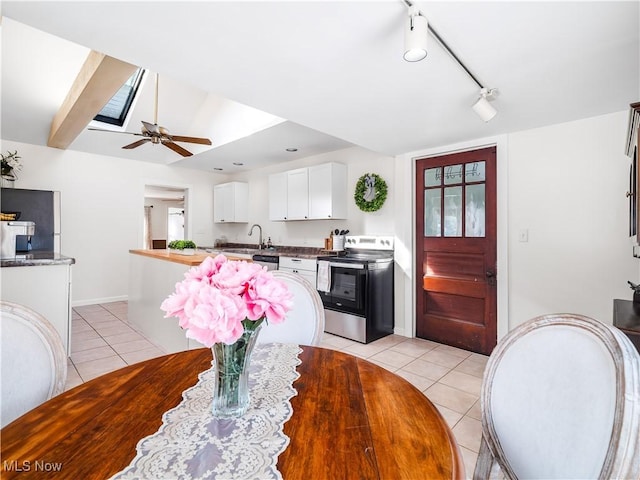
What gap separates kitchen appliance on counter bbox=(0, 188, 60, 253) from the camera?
159 inches

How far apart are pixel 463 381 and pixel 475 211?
5.45 feet

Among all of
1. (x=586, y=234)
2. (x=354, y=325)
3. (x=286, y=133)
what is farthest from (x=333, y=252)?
(x=586, y=234)

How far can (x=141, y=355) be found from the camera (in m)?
3.04

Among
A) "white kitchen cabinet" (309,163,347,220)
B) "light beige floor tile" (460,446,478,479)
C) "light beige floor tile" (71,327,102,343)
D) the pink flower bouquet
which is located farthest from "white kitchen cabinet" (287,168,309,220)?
the pink flower bouquet

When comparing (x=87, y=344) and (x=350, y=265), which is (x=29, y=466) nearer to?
(x=350, y=265)

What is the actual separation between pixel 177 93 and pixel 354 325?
405 cm

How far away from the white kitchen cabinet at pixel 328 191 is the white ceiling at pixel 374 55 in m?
1.10

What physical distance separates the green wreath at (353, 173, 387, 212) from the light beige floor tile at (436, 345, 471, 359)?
5.82 ft

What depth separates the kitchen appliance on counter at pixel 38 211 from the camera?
13.3 feet

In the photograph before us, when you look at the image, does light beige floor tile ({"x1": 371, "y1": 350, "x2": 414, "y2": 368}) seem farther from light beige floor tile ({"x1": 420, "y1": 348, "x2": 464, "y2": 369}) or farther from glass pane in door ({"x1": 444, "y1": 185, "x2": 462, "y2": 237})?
glass pane in door ({"x1": 444, "y1": 185, "x2": 462, "y2": 237})

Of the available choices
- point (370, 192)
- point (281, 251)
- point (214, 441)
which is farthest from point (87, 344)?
point (370, 192)

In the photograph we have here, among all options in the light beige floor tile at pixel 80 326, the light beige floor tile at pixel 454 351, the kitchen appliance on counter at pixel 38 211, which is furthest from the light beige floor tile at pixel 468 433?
the kitchen appliance on counter at pixel 38 211

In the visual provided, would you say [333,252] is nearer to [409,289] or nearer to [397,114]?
[409,289]

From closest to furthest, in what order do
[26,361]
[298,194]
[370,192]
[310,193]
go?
[26,361], [370,192], [310,193], [298,194]
